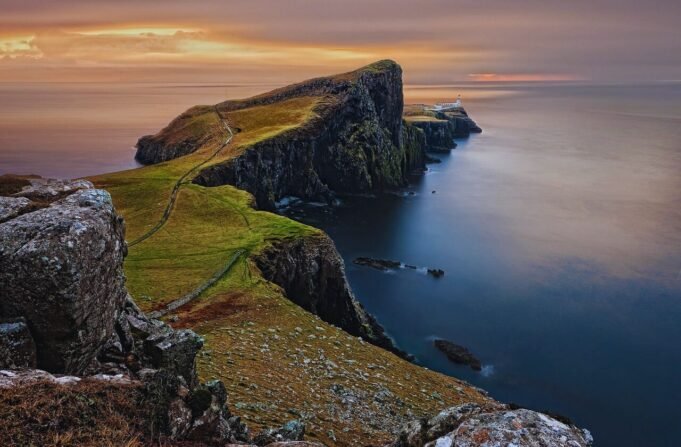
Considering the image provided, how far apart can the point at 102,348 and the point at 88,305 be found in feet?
8.26

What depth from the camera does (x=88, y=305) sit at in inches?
757

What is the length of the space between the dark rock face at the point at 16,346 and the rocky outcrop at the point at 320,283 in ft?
166

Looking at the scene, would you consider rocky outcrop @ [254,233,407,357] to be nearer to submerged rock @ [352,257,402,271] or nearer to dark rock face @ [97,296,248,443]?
submerged rock @ [352,257,402,271]

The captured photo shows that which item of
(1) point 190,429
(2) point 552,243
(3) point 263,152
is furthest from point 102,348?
(3) point 263,152

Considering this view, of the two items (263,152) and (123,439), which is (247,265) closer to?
(123,439)

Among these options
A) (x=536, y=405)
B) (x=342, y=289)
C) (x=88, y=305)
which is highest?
(x=88, y=305)

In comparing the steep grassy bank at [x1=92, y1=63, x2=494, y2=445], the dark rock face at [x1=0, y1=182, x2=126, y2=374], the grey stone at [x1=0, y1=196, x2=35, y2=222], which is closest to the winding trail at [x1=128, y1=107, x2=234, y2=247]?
the steep grassy bank at [x1=92, y1=63, x2=494, y2=445]

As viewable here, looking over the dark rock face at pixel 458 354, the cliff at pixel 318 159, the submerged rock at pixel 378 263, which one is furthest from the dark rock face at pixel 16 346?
the cliff at pixel 318 159

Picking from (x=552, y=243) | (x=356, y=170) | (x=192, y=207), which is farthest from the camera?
(x=356, y=170)

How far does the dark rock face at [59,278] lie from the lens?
690 inches

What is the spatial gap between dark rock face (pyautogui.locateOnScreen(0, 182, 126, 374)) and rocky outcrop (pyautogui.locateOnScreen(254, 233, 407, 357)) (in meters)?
48.4

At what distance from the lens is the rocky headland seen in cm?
1580

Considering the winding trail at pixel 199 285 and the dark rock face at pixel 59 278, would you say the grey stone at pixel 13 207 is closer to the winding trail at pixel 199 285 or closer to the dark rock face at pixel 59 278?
the dark rock face at pixel 59 278

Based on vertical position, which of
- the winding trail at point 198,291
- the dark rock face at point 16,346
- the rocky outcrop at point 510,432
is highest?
the dark rock face at point 16,346
